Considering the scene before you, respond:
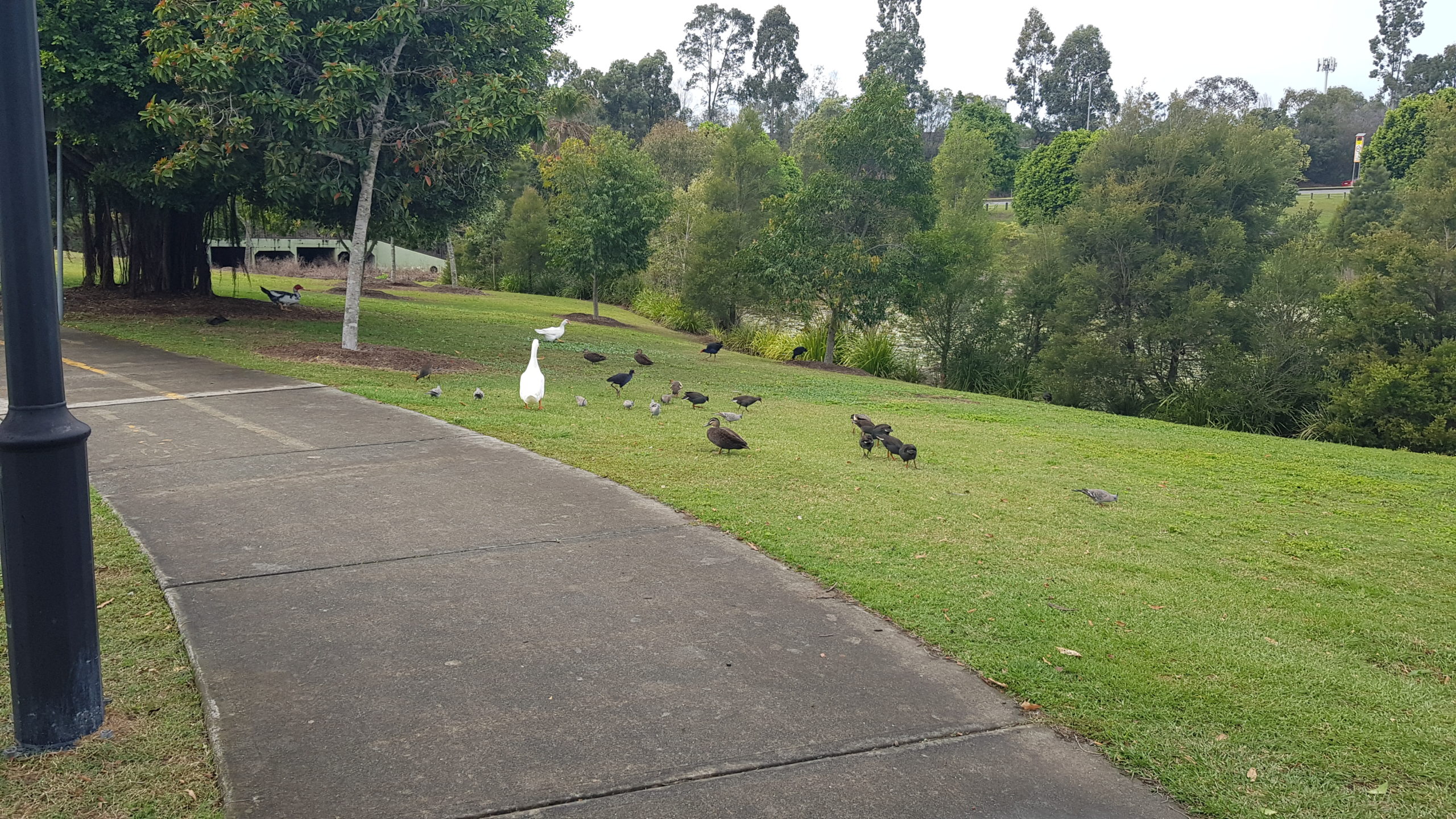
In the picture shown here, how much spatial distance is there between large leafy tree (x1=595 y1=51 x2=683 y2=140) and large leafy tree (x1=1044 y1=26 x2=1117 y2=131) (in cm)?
3181

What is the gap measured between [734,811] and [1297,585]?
4776 millimetres

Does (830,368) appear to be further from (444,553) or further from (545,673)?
(545,673)

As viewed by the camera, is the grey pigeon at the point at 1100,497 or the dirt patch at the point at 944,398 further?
the dirt patch at the point at 944,398

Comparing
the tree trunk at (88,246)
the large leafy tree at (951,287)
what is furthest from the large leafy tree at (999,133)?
the tree trunk at (88,246)

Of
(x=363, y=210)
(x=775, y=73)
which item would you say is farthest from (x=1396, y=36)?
(x=363, y=210)

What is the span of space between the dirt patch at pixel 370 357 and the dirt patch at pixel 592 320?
14609 mm

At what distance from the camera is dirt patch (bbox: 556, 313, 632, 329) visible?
107 ft

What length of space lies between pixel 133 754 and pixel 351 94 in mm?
13709

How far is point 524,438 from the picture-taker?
9.86 m

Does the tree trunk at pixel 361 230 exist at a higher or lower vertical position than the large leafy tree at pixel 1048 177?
lower

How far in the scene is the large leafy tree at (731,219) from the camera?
34.2 m

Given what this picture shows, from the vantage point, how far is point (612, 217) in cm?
3266

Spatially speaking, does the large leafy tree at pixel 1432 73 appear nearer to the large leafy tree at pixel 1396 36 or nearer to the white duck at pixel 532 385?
the large leafy tree at pixel 1396 36

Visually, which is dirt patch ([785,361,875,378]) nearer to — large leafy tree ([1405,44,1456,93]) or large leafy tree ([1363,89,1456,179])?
large leafy tree ([1363,89,1456,179])
